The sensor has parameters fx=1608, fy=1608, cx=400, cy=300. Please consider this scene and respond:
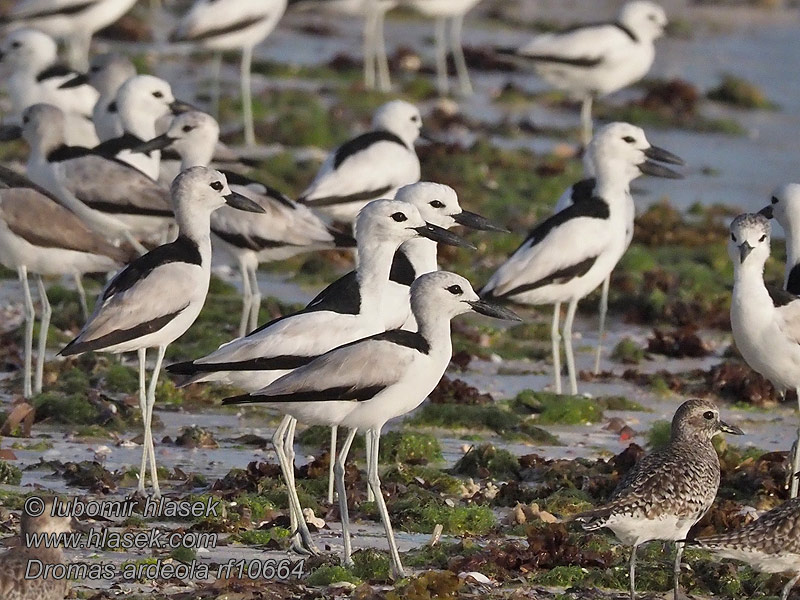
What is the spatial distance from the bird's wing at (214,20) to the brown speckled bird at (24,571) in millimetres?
12951

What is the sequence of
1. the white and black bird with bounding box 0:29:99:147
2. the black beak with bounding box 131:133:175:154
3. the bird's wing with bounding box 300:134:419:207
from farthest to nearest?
the white and black bird with bounding box 0:29:99:147, the bird's wing with bounding box 300:134:419:207, the black beak with bounding box 131:133:175:154

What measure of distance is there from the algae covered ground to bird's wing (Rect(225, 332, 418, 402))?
2.45 feet

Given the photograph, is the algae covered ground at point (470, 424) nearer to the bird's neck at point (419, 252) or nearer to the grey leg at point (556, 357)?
the grey leg at point (556, 357)

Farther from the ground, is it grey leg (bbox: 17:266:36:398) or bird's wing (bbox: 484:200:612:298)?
bird's wing (bbox: 484:200:612:298)

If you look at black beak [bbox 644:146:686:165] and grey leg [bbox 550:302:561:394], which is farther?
black beak [bbox 644:146:686:165]

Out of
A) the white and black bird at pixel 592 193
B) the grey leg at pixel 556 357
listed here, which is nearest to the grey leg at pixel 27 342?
the grey leg at pixel 556 357

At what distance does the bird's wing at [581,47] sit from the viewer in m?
18.5

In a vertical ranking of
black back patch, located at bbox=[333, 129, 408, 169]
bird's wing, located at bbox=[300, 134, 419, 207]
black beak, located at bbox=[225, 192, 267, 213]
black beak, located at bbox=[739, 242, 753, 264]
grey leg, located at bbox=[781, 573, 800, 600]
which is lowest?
grey leg, located at bbox=[781, 573, 800, 600]

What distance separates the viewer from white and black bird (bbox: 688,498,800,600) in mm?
6863

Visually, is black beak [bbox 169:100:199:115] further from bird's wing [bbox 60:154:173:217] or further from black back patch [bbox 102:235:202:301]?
black back patch [bbox 102:235:202:301]

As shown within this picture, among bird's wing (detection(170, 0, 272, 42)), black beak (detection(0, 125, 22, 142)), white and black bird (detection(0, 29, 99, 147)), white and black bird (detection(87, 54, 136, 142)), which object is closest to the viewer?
black beak (detection(0, 125, 22, 142))

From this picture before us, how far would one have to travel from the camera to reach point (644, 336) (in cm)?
1314

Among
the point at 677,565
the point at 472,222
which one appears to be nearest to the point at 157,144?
the point at 472,222

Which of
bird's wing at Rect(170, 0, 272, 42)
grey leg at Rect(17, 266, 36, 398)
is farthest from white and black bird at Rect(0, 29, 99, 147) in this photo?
grey leg at Rect(17, 266, 36, 398)
